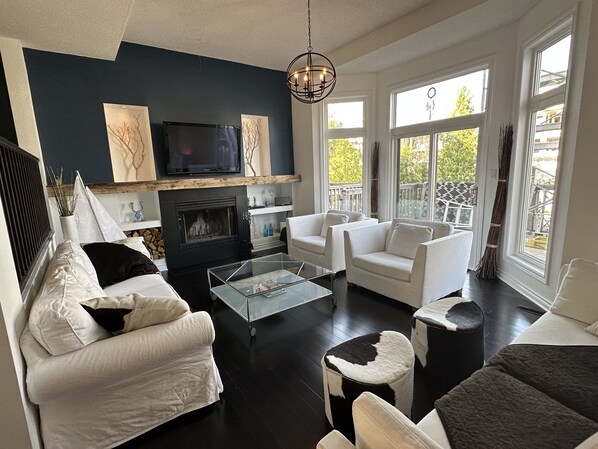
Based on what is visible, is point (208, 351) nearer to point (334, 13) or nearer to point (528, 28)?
point (334, 13)

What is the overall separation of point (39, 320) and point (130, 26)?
3.68 meters

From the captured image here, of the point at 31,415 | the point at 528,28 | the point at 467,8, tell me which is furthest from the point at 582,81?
the point at 31,415

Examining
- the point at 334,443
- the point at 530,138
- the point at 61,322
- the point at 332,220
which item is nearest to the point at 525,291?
the point at 530,138

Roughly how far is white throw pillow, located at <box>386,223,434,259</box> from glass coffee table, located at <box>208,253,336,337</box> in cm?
91

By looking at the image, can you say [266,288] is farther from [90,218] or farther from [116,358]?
[90,218]

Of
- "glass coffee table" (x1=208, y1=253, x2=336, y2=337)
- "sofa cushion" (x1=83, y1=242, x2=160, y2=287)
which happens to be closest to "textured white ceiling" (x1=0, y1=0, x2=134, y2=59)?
"sofa cushion" (x1=83, y1=242, x2=160, y2=287)

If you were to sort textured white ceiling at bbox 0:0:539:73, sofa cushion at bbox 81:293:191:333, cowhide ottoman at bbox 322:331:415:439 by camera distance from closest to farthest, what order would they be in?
1. cowhide ottoman at bbox 322:331:415:439
2. sofa cushion at bbox 81:293:191:333
3. textured white ceiling at bbox 0:0:539:73

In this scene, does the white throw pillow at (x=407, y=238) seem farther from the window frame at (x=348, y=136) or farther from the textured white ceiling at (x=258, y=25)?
the textured white ceiling at (x=258, y=25)

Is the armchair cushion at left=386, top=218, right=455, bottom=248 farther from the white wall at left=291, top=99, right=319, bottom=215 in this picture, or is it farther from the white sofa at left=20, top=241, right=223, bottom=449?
the white sofa at left=20, top=241, right=223, bottom=449

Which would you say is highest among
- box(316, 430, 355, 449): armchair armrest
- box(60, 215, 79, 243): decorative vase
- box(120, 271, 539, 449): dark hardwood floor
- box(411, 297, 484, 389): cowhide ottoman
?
box(60, 215, 79, 243): decorative vase

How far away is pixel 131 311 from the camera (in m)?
1.67

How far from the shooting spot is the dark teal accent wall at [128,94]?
3.74 meters

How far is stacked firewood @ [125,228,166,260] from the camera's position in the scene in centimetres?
448

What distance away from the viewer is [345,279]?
3.96 m
